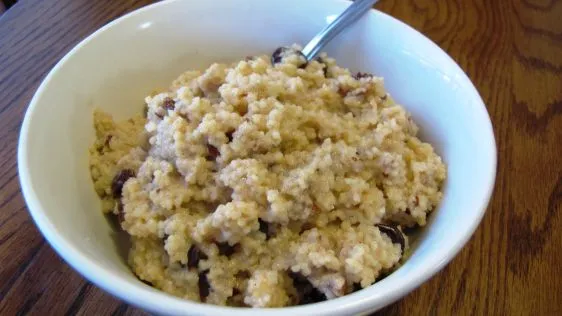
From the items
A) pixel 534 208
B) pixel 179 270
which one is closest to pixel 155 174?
pixel 179 270

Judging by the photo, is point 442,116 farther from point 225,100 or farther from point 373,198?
point 225,100

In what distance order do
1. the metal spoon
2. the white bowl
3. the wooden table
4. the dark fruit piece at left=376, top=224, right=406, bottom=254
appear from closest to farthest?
the white bowl < the dark fruit piece at left=376, top=224, right=406, bottom=254 < the wooden table < the metal spoon

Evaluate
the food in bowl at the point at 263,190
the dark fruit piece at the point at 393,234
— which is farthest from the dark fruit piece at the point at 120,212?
the dark fruit piece at the point at 393,234

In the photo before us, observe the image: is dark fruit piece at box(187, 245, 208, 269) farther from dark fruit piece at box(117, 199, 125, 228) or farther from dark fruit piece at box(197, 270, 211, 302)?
dark fruit piece at box(117, 199, 125, 228)

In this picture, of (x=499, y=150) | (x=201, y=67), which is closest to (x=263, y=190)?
(x=201, y=67)

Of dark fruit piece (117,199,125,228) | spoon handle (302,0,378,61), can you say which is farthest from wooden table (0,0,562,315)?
spoon handle (302,0,378,61)
